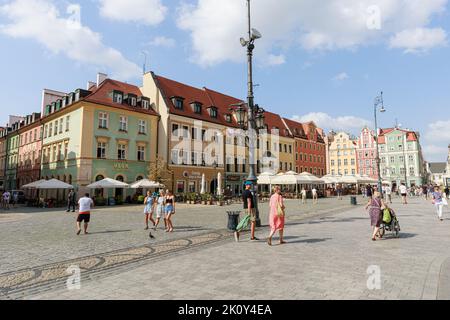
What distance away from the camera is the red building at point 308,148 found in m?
62.5

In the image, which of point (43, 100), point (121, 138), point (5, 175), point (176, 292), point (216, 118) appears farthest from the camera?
A: point (5, 175)

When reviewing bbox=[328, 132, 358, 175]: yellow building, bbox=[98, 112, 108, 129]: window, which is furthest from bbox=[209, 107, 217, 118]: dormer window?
bbox=[328, 132, 358, 175]: yellow building

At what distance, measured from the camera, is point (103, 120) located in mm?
32938

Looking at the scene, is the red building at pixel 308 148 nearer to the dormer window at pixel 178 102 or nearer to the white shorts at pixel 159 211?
the dormer window at pixel 178 102

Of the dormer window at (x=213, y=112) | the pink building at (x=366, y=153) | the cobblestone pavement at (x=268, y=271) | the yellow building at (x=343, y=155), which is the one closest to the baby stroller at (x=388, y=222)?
the cobblestone pavement at (x=268, y=271)

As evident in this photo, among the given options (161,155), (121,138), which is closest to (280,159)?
(161,155)

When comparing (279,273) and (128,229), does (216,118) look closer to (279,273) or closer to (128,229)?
(128,229)

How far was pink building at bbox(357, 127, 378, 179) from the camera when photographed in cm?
7800

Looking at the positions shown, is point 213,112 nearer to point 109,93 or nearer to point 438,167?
point 109,93

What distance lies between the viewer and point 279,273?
5941 millimetres

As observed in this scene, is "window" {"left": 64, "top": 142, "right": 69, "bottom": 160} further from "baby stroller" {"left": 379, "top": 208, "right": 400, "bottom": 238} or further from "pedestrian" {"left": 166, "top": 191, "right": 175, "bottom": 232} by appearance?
"baby stroller" {"left": 379, "top": 208, "right": 400, "bottom": 238}
